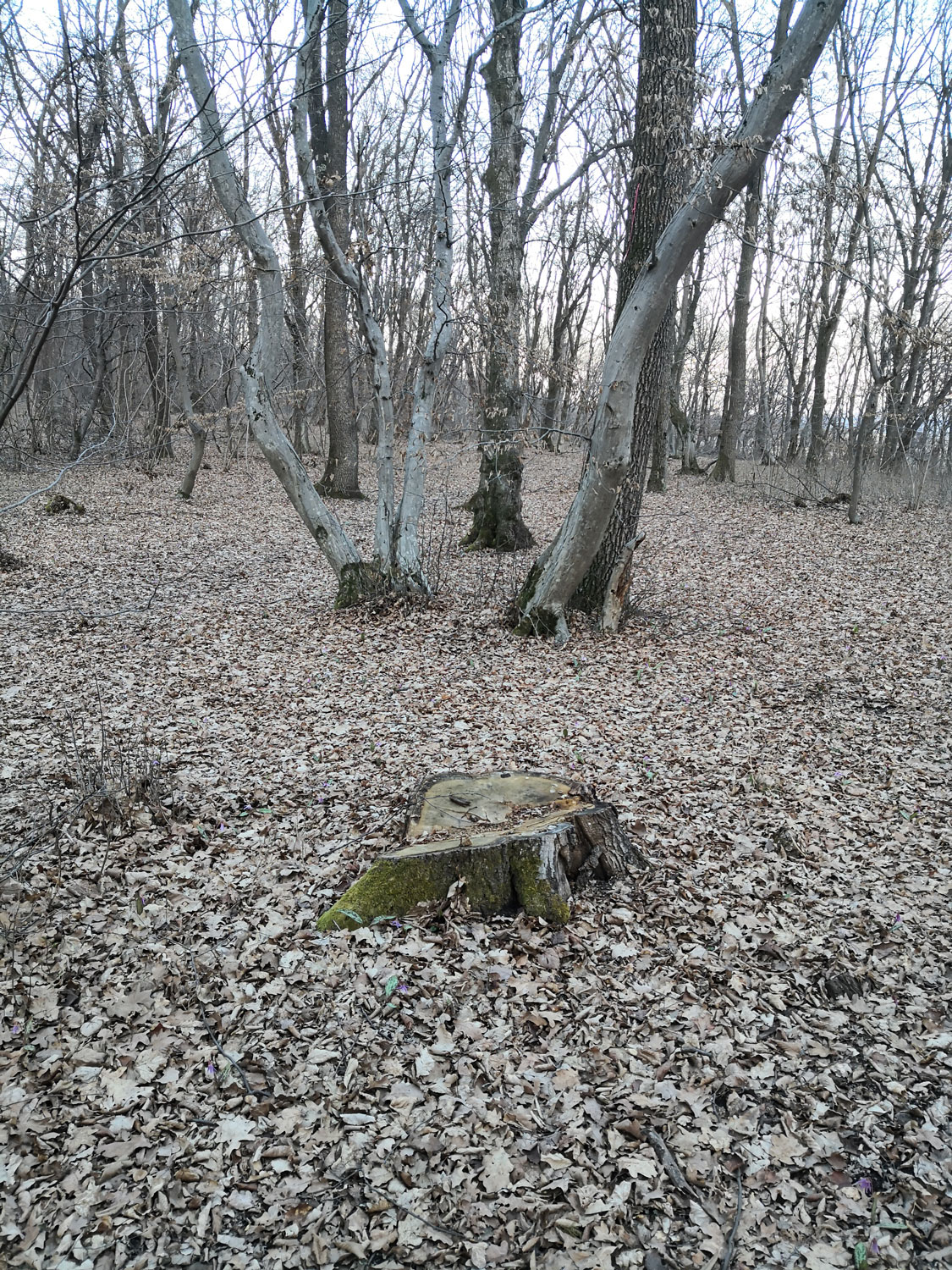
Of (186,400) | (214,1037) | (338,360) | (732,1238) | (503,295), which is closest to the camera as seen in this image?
(732,1238)

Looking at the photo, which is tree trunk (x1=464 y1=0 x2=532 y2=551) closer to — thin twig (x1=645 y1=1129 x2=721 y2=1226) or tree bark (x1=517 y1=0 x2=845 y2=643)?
tree bark (x1=517 y1=0 x2=845 y2=643)

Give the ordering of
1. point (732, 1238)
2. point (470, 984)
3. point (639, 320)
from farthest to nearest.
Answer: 1. point (639, 320)
2. point (470, 984)
3. point (732, 1238)

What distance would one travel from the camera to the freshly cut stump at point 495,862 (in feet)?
11.9

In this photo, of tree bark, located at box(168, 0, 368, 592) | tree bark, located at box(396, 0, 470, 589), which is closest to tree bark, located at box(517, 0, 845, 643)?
tree bark, located at box(396, 0, 470, 589)

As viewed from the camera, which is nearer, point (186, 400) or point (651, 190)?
point (651, 190)

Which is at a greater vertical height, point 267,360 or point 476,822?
point 267,360

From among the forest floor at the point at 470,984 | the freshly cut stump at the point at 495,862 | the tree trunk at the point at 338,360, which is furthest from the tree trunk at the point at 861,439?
the freshly cut stump at the point at 495,862

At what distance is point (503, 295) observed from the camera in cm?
952

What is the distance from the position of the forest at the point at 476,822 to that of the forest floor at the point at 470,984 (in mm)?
17

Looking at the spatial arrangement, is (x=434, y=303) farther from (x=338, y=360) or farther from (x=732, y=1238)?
(x=338, y=360)

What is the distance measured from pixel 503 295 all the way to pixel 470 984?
8.44 metres

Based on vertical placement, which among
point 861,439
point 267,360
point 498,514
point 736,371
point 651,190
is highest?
point 651,190

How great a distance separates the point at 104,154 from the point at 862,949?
4587 mm

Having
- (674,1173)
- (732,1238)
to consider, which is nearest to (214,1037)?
(674,1173)
